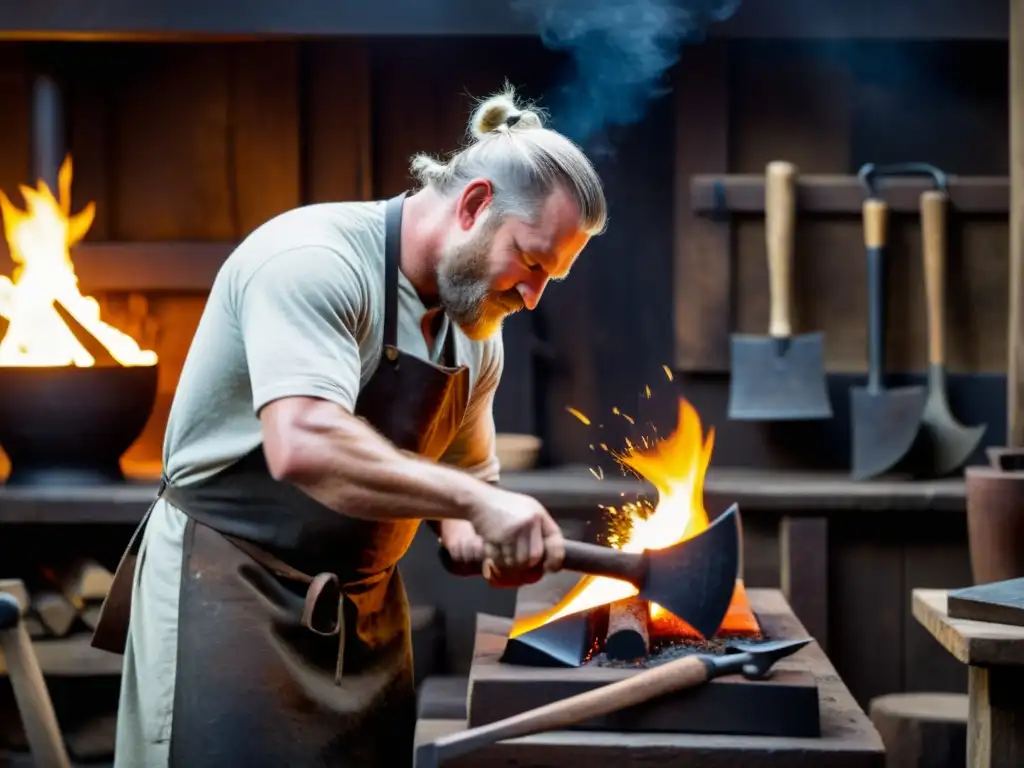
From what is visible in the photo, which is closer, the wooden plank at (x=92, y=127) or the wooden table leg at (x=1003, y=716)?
the wooden table leg at (x=1003, y=716)

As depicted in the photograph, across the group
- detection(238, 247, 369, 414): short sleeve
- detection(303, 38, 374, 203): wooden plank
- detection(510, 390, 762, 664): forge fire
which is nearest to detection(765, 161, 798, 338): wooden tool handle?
detection(510, 390, 762, 664): forge fire

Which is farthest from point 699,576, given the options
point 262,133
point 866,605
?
point 262,133

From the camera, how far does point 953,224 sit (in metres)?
4.52

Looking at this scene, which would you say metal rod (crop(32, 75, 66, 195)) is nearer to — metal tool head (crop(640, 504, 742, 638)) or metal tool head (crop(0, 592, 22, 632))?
metal tool head (crop(0, 592, 22, 632))

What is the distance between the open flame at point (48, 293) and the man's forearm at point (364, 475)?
2087 mm

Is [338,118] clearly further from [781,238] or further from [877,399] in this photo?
[877,399]

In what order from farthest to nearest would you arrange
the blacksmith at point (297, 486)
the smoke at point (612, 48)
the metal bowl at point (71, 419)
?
1. the smoke at point (612, 48)
2. the metal bowl at point (71, 419)
3. the blacksmith at point (297, 486)

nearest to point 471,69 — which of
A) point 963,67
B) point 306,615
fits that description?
point 963,67

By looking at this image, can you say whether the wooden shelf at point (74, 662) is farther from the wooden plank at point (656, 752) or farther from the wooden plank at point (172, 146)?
the wooden plank at point (656, 752)

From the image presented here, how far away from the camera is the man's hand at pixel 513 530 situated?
2262mm

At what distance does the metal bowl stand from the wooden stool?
239 cm

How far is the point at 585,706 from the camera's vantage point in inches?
88.8

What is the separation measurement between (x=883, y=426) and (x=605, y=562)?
7.15 feet

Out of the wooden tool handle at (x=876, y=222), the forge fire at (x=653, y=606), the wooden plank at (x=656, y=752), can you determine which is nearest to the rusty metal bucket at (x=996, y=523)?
the forge fire at (x=653, y=606)
